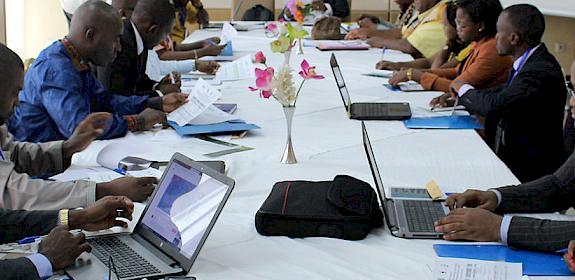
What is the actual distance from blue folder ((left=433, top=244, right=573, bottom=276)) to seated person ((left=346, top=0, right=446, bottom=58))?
3275 mm

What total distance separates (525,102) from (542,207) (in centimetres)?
116

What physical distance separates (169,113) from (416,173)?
3.54 ft

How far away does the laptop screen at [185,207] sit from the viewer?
176 cm

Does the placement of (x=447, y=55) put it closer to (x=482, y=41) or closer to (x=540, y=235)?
(x=482, y=41)

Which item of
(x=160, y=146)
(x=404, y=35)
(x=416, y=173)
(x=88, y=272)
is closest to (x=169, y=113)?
(x=160, y=146)

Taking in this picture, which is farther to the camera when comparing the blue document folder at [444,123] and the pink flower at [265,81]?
the blue document folder at [444,123]

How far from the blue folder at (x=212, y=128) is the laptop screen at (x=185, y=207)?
3.36 feet

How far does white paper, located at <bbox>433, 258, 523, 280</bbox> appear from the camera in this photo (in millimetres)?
1747

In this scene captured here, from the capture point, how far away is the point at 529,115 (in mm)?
3439

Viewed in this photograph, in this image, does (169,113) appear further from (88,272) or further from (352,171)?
(88,272)

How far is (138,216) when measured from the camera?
6.88ft

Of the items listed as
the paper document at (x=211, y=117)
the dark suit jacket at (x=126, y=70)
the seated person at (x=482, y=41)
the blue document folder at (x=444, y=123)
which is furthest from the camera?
the seated person at (x=482, y=41)

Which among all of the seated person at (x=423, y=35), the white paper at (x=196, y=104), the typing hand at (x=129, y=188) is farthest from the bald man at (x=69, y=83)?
the seated person at (x=423, y=35)

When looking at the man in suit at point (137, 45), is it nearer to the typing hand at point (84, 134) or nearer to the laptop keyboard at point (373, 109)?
the laptop keyboard at point (373, 109)
